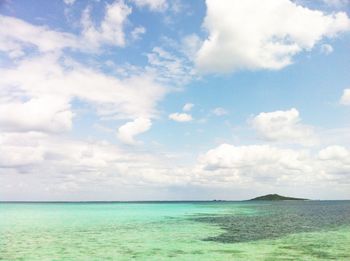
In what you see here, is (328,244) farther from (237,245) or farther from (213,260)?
(213,260)

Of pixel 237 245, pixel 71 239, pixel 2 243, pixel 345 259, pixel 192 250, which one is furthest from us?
pixel 71 239

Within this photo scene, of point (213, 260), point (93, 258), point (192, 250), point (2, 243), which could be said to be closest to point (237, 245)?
point (192, 250)

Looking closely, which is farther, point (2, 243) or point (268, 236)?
point (268, 236)

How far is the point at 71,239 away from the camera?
34.7 m

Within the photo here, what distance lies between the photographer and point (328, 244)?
98.3ft

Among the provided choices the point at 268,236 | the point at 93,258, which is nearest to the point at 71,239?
the point at 93,258

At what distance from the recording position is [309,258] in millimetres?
23953

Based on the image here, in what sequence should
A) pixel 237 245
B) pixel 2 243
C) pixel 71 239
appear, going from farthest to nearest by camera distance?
pixel 71 239, pixel 2 243, pixel 237 245

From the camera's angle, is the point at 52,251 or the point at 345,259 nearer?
the point at 345,259

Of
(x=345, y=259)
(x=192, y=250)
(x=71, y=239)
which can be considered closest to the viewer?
(x=345, y=259)

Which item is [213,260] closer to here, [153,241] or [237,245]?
[237,245]

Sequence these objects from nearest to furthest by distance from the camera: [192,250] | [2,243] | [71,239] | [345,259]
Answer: [345,259]
[192,250]
[2,243]
[71,239]

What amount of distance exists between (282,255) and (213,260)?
4.94 meters

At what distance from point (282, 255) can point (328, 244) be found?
7.31m
